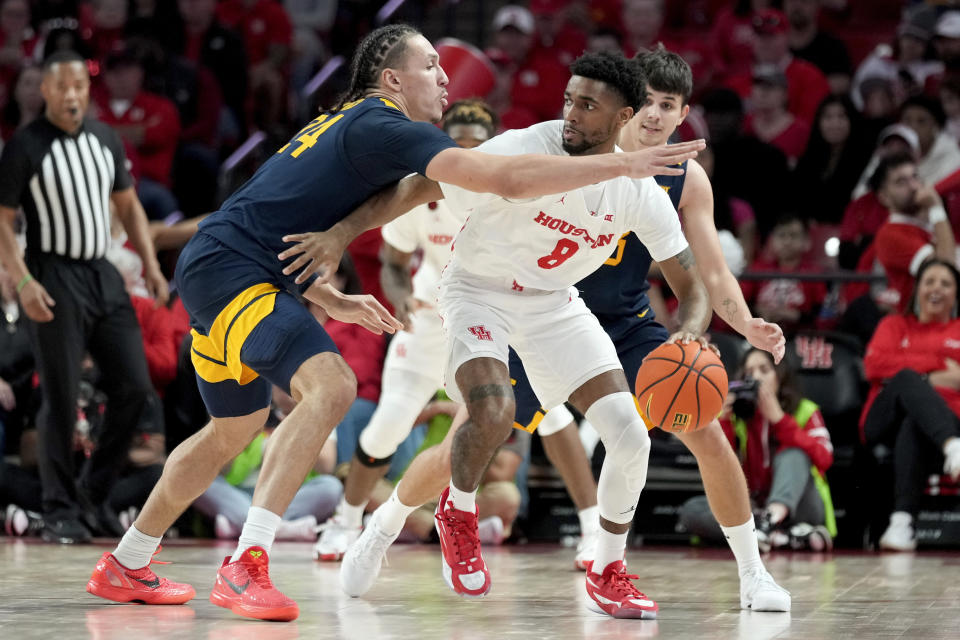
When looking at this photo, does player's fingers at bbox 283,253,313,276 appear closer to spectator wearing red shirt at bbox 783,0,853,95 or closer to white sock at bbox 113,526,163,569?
white sock at bbox 113,526,163,569

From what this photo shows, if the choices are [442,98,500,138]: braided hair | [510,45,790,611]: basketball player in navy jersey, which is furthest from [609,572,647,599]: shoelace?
[442,98,500,138]: braided hair

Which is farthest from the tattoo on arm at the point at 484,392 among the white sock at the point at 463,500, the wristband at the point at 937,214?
the wristband at the point at 937,214

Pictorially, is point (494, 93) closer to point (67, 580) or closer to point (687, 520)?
point (687, 520)

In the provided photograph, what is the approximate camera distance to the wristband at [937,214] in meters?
8.37

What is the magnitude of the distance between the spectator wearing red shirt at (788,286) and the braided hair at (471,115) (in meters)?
2.53

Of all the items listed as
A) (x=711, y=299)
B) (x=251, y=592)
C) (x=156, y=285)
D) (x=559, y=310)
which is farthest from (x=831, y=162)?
(x=251, y=592)

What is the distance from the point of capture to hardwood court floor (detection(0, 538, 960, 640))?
14.0ft

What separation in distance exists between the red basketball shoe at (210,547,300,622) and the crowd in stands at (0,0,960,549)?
339cm

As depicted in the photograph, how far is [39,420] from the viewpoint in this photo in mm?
7465

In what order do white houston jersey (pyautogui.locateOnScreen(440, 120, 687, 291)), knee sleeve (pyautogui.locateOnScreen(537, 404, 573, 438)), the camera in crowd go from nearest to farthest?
white houston jersey (pyautogui.locateOnScreen(440, 120, 687, 291)) < knee sleeve (pyautogui.locateOnScreen(537, 404, 573, 438)) < the camera in crowd

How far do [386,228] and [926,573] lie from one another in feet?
9.82

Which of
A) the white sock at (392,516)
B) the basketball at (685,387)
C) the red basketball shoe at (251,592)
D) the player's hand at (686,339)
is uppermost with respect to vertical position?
the player's hand at (686,339)

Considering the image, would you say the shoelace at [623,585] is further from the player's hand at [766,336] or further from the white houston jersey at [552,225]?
the white houston jersey at [552,225]

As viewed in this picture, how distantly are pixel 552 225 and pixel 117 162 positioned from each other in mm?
3803
